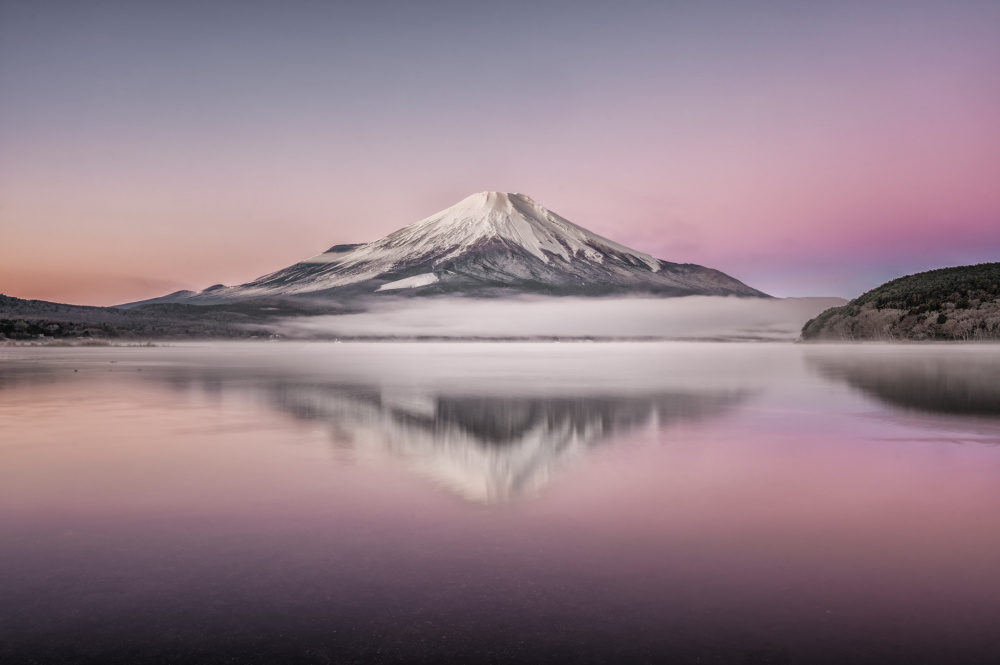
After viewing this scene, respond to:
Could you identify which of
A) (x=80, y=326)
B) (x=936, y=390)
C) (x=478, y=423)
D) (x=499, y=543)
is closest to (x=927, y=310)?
(x=936, y=390)

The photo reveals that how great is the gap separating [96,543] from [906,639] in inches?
263

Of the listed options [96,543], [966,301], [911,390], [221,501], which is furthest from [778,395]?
[966,301]

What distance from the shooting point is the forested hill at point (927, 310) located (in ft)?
320

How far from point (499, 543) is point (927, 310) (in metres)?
120

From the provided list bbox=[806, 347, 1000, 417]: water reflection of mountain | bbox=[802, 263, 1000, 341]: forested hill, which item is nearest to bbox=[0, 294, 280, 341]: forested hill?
bbox=[806, 347, 1000, 417]: water reflection of mountain

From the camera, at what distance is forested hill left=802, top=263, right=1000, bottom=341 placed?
97.7m

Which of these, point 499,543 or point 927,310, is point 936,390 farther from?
point 927,310

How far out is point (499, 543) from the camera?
6398 millimetres

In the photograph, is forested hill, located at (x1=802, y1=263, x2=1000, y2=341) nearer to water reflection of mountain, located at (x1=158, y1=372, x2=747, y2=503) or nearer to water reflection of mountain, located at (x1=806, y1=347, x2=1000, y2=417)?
water reflection of mountain, located at (x1=806, y1=347, x2=1000, y2=417)

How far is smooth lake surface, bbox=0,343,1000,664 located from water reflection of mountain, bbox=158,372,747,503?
0.11m

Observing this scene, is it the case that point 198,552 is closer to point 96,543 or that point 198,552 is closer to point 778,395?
point 96,543

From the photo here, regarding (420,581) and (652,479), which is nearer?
(420,581)

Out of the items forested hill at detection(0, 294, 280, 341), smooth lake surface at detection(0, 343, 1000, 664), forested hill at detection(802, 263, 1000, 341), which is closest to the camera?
smooth lake surface at detection(0, 343, 1000, 664)

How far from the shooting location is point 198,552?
616 centimetres
